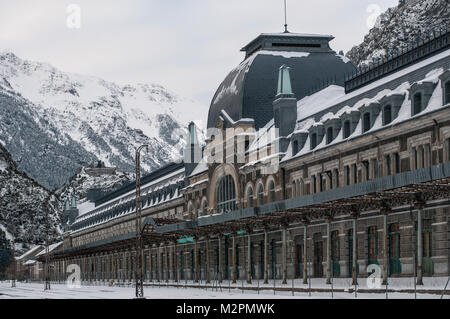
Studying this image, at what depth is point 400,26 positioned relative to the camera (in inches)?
6422

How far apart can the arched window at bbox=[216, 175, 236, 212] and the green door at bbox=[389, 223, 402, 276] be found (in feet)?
101

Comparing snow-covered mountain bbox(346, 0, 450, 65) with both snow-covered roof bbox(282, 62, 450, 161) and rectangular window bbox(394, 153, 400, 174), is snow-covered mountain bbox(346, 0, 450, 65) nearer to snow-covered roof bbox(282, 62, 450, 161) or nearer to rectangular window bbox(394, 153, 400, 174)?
snow-covered roof bbox(282, 62, 450, 161)

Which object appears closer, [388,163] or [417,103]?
[417,103]

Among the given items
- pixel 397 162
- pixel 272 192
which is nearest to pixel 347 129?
pixel 397 162

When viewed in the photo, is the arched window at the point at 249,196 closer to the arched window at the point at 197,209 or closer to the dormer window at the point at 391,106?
the arched window at the point at 197,209

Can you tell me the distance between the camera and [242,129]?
275 feet

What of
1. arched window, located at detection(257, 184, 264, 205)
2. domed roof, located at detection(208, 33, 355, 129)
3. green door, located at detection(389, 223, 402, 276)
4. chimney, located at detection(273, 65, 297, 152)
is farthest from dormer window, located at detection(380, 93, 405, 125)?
domed roof, located at detection(208, 33, 355, 129)

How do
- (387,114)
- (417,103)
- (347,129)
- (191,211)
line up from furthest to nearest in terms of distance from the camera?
1. (191,211)
2. (347,129)
3. (387,114)
4. (417,103)

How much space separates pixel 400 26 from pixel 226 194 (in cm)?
8578

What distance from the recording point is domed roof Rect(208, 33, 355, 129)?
280ft

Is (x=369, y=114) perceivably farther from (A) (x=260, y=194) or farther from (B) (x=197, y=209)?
(B) (x=197, y=209)
